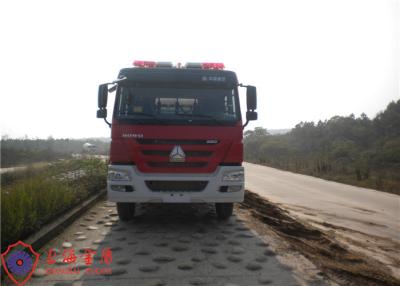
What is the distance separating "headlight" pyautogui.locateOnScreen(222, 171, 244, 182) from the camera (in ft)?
21.9

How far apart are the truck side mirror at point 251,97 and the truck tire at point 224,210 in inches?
76.4

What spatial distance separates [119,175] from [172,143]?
106cm

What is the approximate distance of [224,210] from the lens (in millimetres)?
7586

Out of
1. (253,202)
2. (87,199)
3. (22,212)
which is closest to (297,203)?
(253,202)

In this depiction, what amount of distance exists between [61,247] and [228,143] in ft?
10.3

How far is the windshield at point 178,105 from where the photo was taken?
671 centimetres

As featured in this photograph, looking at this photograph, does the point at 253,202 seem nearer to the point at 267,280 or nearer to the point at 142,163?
the point at 142,163

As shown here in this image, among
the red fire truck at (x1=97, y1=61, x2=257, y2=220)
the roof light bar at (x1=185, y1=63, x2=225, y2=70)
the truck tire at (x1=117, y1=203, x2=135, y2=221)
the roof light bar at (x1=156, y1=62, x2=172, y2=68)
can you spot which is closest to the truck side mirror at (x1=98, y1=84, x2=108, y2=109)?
the red fire truck at (x1=97, y1=61, x2=257, y2=220)

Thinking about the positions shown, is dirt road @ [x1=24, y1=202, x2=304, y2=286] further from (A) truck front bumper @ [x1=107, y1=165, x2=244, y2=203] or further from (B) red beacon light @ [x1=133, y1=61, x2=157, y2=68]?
(B) red beacon light @ [x1=133, y1=61, x2=157, y2=68]

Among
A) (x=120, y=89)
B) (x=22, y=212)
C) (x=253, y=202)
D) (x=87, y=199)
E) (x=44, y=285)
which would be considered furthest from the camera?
(x=253, y=202)

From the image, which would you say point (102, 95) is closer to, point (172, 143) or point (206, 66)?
point (172, 143)

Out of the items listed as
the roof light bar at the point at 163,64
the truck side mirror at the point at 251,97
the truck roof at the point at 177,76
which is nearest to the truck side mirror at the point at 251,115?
the truck side mirror at the point at 251,97

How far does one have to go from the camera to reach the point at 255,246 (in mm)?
5883
